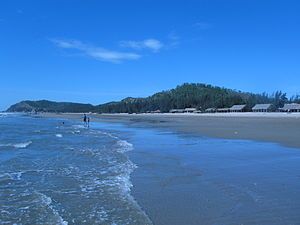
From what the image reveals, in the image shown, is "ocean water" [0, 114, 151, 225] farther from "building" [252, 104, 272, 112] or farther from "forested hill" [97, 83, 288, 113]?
"forested hill" [97, 83, 288, 113]

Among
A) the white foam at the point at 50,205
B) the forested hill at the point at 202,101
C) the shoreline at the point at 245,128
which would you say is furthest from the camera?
the forested hill at the point at 202,101

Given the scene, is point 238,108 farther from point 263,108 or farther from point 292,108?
point 292,108

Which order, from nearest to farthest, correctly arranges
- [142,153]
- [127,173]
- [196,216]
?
[196,216], [127,173], [142,153]

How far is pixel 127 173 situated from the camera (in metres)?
12.5

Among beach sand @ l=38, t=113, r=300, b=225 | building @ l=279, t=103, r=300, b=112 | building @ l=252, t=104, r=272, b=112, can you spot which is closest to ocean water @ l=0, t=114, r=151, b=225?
beach sand @ l=38, t=113, r=300, b=225

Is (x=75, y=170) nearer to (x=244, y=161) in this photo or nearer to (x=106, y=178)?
(x=106, y=178)

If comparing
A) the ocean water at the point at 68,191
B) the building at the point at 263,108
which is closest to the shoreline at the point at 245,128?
the ocean water at the point at 68,191

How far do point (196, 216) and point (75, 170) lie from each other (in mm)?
6934

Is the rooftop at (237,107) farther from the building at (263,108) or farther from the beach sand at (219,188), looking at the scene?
the beach sand at (219,188)

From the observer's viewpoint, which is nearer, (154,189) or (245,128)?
(154,189)

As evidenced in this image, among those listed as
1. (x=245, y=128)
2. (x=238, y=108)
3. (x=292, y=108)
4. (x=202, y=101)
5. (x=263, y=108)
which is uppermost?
(x=202, y=101)

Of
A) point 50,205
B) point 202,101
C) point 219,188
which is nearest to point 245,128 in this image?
point 219,188

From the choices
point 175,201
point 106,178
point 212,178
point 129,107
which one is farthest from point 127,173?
point 129,107

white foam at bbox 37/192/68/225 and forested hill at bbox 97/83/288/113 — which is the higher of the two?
forested hill at bbox 97/83/288/113
